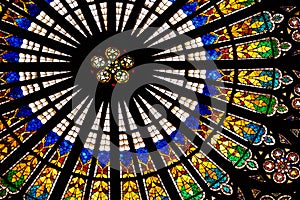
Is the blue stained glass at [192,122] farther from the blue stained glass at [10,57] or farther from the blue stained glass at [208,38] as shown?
the blue stained glass at [10,57]

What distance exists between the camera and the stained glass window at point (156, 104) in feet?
47.5

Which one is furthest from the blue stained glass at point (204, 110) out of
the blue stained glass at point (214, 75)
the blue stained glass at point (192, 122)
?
the blue stained glass at point (214, 75)

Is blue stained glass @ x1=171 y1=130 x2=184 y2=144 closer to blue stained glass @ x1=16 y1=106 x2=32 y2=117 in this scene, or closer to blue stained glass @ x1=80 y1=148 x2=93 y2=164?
blue stained glass @ x1=80 y1=148 x2=93 y2=164

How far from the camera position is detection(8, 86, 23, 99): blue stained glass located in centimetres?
1478

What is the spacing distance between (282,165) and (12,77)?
6986mm

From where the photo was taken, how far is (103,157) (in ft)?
48.8

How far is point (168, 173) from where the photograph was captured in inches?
578

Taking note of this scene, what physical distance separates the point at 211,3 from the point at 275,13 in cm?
162

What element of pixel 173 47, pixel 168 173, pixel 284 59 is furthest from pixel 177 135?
pixel 284 59

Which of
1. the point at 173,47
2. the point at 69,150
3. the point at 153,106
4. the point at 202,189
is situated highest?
the point at 173,47

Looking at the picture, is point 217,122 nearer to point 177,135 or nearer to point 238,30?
→ point 177,135

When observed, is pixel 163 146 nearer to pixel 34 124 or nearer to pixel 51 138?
pixel 51 138

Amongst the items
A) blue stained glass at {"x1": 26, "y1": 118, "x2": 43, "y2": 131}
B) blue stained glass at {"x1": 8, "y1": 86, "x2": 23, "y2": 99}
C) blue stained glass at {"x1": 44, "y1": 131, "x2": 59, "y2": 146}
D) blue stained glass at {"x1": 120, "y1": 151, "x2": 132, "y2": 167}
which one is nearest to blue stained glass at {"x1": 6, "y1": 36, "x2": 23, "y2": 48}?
blue stained glass at {"x1": 8, "y1": 86, "x2": 23, "y2": 99}

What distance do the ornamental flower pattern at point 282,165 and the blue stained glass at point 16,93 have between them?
20.6 feet
